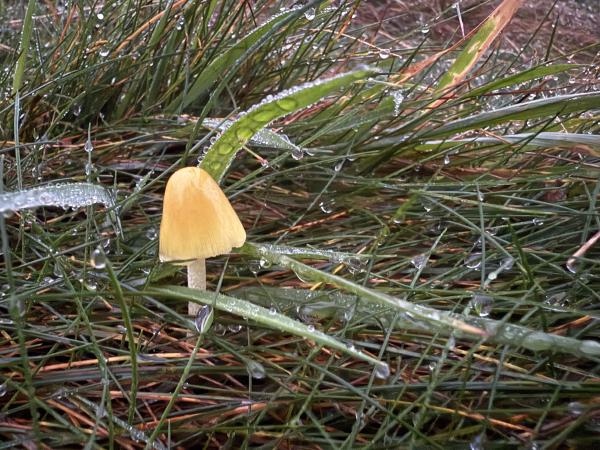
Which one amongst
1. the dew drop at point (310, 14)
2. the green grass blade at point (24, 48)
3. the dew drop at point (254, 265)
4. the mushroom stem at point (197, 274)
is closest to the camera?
the mushroom stem at point (197, 274)

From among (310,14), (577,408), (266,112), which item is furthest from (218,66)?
(577,408)

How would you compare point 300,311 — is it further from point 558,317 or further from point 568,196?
point 568,196

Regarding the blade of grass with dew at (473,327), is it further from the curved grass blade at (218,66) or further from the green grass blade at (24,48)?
the green grass blade at (24,48)

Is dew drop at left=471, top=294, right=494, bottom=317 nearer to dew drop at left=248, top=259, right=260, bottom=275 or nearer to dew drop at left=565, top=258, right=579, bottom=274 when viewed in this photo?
dew drop at left=565, top=258, right=579, bottom=274

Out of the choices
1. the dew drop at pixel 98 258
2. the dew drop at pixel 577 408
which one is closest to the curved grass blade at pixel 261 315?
the dew drop at pixel 98 258

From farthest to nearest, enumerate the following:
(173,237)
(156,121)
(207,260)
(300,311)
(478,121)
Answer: (156,121), (478,121), (207,260), (300,311), (173,237)

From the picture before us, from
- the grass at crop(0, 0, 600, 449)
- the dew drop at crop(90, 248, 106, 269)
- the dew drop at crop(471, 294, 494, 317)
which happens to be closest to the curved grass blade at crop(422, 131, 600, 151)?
the grass at crop(0, 0, 600, 449)

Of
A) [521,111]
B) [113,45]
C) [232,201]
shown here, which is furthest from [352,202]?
[113,45]
